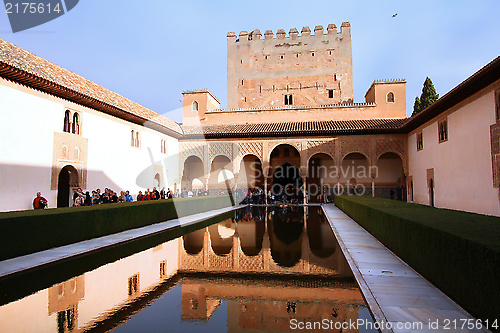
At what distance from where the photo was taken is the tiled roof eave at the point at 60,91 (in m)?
9.53

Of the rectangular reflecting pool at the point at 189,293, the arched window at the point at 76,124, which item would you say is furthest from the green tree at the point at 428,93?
the arched window at the point at 76,124

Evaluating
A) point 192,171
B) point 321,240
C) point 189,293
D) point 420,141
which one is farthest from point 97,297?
point 192,171

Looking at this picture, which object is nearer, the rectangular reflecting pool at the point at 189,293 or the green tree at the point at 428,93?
the rectangular reflecting pool at the point at 189,293

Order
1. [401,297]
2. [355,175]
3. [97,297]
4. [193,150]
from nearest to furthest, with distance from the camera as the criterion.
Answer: [401,297] → [97,297] → [355,175] → [193,150]

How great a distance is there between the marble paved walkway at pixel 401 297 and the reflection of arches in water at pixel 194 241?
10.1 ft

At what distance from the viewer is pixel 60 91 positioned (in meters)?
11.5

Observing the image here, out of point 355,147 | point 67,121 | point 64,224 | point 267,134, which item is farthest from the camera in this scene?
point 267,134

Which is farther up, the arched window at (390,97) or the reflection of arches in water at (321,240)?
the arched window at (390,97)

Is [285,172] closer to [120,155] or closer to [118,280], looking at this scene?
[120,155]

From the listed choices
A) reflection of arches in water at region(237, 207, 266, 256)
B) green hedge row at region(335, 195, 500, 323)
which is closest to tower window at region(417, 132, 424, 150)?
reflection of arches in water at region(237, 207, 266, 256)

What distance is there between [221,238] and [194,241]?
815mm

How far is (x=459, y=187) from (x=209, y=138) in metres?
14.6

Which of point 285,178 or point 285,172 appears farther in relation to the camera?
point 285,178

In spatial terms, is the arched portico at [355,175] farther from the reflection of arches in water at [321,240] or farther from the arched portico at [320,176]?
the reflection of arches in water at [321,240]
